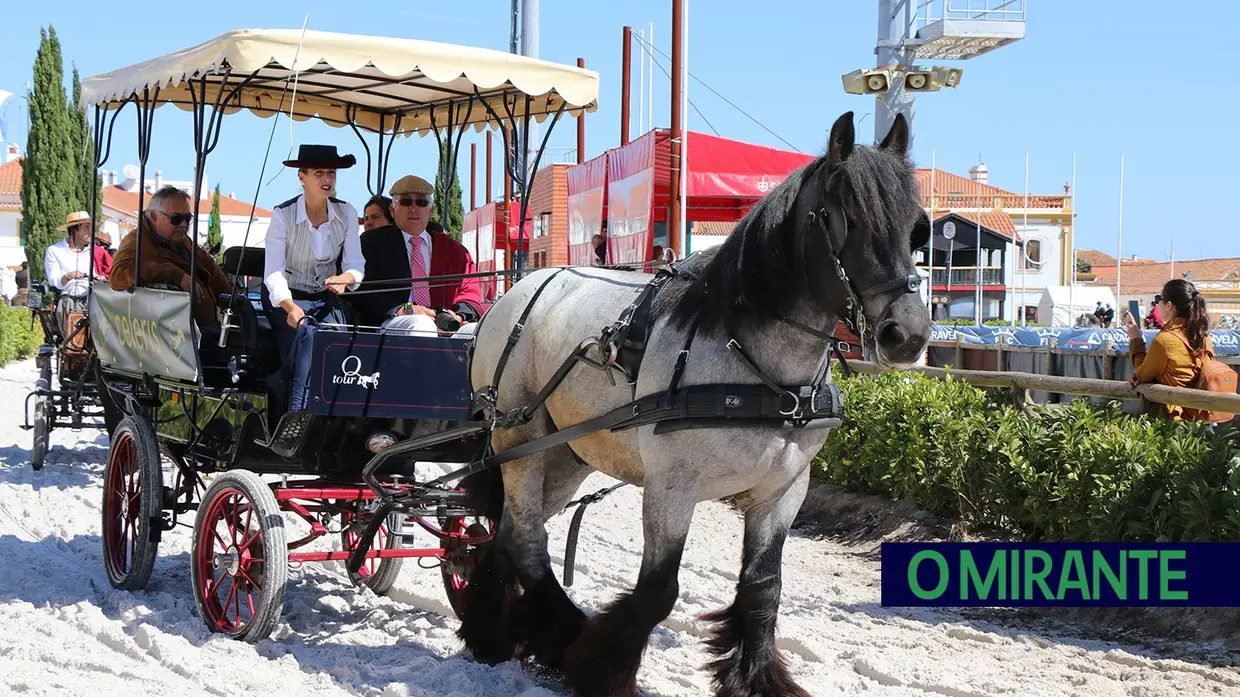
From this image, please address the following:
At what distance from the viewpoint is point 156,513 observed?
6.13 m

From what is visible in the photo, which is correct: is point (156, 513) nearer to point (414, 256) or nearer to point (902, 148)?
point (414, 256)

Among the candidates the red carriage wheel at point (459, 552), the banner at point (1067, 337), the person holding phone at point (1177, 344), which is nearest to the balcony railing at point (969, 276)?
the banner at point (1067, 337)

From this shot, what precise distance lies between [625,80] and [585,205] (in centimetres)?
318

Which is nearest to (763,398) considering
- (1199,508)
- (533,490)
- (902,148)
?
(902,148)

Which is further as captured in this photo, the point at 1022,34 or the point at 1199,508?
the point at 1022,34

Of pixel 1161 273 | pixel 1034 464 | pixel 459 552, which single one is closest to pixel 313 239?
pixel 459 552

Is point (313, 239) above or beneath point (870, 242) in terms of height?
above

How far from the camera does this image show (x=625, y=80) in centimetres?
1855

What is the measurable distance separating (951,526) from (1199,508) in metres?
2.16

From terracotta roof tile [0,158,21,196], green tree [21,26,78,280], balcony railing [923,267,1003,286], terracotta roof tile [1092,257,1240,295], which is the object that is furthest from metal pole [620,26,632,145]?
terracotta roof tile [1092,257,1240,295]

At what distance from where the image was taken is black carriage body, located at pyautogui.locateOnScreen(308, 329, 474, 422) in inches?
216

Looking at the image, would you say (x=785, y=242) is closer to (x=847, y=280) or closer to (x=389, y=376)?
(x=847, y=280)

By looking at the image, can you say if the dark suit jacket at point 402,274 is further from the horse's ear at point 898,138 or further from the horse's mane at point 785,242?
the horse's ear at point 898,138

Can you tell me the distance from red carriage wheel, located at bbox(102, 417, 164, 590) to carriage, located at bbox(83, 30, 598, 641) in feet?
0.03
